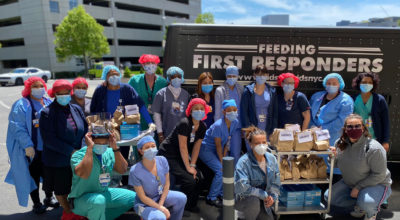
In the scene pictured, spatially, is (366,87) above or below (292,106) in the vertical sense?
above

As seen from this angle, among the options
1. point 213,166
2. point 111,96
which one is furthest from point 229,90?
point 111,96

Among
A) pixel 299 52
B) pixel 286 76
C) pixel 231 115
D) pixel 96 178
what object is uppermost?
pixel 299 52

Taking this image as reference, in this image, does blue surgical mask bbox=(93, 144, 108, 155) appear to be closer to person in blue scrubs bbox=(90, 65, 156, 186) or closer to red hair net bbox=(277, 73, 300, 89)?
person in blue scrubs bbox=(90, 65, 156, 186)

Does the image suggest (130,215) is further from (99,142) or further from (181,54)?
(181,54)

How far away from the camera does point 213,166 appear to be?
13.6 ft

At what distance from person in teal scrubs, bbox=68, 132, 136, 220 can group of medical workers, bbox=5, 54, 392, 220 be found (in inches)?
0.5

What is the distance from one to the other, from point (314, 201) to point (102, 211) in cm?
274

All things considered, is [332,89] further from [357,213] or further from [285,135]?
[357,213]

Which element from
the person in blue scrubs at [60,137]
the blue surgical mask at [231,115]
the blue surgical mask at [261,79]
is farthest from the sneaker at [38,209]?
the blue surgical mask at [261,79]

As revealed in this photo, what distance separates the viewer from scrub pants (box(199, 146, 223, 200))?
4.12 m

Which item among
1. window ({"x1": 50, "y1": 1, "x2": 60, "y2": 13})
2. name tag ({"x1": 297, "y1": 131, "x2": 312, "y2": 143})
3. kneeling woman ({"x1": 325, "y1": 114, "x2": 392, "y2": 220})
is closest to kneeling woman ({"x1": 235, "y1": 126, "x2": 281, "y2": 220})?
name tag ({"x1": 297, "y1": 131, "x2": 312, "y2": 143})

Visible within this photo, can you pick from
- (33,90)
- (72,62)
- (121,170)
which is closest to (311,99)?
(121,170)

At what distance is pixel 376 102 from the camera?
13.8 feet

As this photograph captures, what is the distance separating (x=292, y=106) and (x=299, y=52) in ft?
3.26
